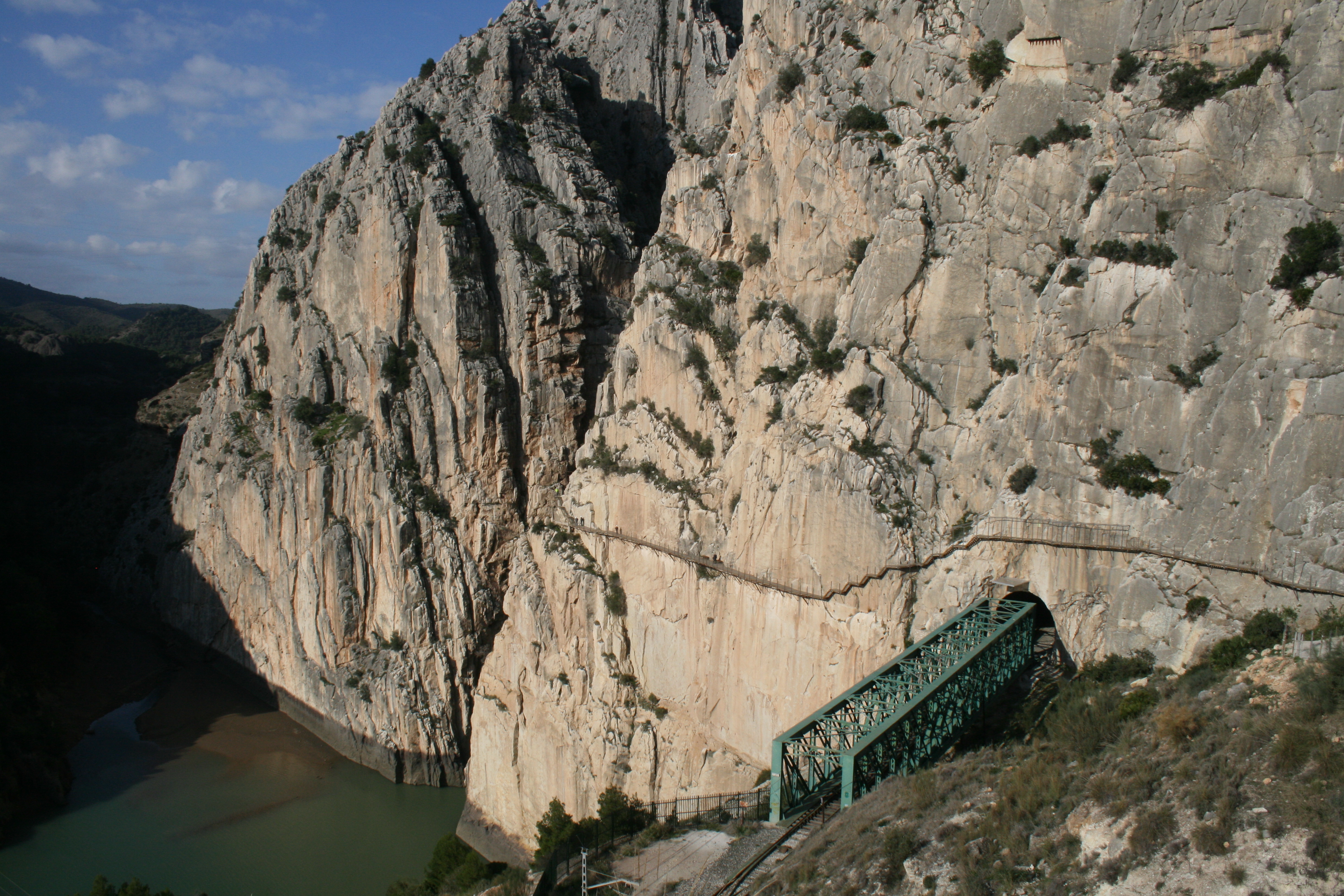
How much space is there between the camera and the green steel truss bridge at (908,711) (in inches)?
703

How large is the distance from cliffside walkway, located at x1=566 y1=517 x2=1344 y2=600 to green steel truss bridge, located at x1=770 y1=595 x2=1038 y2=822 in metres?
1.67

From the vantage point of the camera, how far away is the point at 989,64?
23.9m

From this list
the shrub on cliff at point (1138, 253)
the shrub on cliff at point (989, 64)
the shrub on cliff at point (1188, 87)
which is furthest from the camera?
the shrub on cliff at point (989, 64)

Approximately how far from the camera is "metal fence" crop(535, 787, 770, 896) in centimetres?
2055

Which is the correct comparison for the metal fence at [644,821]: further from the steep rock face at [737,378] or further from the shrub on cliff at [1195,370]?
the shrub on cliff at [1195,370]

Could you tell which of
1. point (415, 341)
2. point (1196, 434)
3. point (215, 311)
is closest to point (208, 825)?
point (415, 341)

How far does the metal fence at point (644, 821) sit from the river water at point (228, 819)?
10656 mm

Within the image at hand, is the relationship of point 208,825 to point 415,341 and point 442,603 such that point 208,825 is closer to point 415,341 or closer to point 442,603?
point 442,603

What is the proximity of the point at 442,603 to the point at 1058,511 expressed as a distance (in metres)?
27.2

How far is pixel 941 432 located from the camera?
23.3 m

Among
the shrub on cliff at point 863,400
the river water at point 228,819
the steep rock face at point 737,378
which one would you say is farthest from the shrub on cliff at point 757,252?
the river water at point 228,819

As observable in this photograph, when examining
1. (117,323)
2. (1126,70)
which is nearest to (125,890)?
(1126,70)

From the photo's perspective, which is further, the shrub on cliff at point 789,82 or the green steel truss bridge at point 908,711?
the shrub on cliff at point 789,82

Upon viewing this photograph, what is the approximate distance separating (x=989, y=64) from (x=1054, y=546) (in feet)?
45.0
